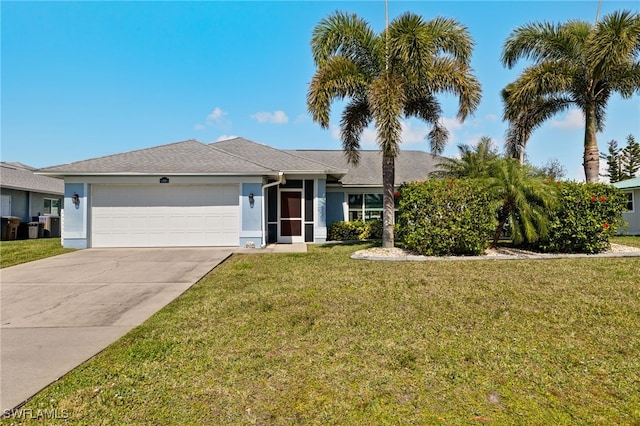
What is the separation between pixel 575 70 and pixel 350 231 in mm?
11125

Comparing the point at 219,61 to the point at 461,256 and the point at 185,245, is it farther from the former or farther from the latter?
the point at 461,256

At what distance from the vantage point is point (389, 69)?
10.5 meters

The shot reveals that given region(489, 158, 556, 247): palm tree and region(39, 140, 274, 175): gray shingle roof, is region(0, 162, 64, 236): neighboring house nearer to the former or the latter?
region(39, 140, 274, 175): gray shingle roof

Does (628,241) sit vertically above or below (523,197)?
below

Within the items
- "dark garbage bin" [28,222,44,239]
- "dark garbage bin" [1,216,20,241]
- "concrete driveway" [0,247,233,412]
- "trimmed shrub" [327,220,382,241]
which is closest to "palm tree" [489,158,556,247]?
"trimmed shrub" [327,220,382,241]

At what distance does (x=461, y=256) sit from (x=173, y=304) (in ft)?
26.5

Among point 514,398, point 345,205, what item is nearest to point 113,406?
point 514,398

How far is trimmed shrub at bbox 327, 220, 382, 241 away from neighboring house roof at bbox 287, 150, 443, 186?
7.46 ft

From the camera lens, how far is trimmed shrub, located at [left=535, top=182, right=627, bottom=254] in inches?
390

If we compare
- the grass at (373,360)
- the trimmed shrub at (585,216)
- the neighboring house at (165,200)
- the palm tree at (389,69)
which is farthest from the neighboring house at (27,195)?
the trimmed shrub at (585,216)

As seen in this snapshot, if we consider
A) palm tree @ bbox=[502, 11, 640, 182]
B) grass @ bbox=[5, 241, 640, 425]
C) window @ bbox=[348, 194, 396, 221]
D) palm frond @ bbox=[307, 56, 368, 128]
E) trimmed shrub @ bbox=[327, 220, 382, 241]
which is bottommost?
grass @ bbox=[5, 241, 640, 425]

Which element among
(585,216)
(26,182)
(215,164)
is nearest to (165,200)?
(215,164)

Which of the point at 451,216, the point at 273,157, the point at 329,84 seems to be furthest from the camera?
the point at 273,157

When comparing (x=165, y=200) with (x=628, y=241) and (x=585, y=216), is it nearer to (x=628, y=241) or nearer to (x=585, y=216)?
(x=585, y=216)
